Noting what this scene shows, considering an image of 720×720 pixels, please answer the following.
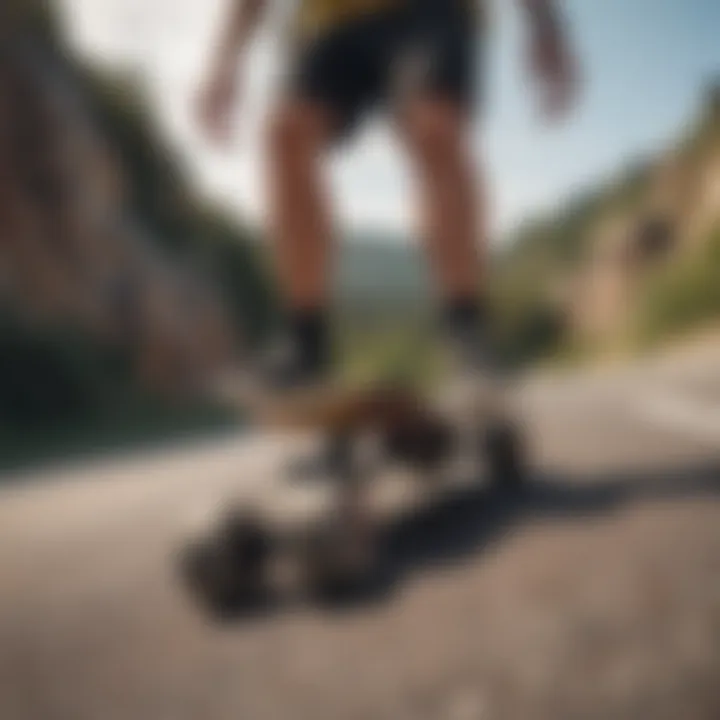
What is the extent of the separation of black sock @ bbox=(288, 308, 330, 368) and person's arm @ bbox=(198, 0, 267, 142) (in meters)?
0.19

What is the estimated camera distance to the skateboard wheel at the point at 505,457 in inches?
30.0

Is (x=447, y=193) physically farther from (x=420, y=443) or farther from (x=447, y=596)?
(x=447, y=596)

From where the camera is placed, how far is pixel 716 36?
2.56 ft

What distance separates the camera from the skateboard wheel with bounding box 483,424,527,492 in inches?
30.0

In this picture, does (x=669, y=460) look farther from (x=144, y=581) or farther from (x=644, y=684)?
(x=144, y=581)

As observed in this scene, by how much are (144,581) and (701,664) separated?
46 cm

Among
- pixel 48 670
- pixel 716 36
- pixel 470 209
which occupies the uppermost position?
pixel 716 36

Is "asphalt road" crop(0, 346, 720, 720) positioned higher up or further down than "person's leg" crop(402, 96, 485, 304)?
further down

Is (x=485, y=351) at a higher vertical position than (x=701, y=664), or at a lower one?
higher

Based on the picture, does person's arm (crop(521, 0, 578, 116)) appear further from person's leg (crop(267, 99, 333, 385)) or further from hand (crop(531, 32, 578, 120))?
person's leg (crop(267, 99, 333, 385))

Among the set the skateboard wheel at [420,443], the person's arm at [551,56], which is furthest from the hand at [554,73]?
the skateboard wheel at [420,443]

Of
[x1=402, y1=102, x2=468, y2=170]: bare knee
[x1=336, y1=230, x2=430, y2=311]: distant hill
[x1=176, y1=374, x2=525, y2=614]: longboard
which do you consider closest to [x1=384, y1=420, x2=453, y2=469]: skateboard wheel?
[x1=176, y1=374, x2=525, y2=614]: longboard

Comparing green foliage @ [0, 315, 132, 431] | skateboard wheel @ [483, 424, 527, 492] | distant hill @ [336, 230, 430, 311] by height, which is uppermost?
distant hill @ [336, 230, 430, 311]

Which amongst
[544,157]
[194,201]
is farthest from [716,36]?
[194,201]
